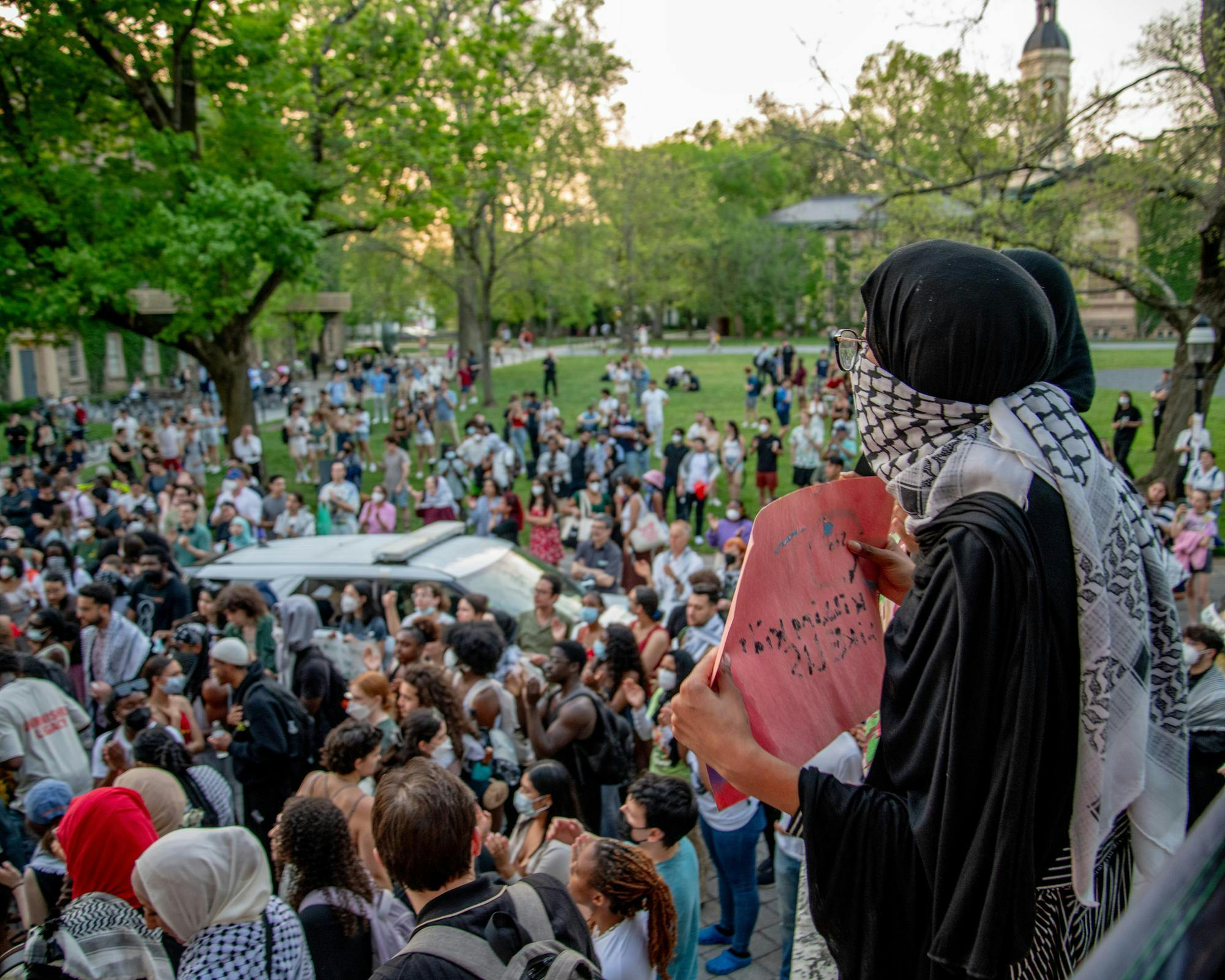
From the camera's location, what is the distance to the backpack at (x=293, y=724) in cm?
578

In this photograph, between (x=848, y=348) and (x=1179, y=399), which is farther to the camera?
(x=1179, y=399)

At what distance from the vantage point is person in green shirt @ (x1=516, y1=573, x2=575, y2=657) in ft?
27.5

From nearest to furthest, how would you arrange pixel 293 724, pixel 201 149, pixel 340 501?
pixel 293 724 → pixel 340 501 → pixel 201 149

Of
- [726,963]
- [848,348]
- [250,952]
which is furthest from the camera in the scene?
[726,963]

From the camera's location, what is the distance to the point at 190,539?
11.8 metres

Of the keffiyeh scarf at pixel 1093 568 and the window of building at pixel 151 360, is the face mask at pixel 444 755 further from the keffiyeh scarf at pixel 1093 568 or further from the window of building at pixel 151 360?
the window of building at pixel 151 360

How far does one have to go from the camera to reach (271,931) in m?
3.21

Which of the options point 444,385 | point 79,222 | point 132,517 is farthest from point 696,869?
point 444,385

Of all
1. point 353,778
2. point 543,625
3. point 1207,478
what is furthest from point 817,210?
point 353,778

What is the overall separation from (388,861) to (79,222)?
16401 mm

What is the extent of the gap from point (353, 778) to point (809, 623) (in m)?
3.71

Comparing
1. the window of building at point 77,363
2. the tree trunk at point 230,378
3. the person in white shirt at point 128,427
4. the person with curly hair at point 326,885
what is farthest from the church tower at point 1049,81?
the window of building at point 77,363

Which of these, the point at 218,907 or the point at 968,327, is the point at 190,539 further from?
the point at 968,327

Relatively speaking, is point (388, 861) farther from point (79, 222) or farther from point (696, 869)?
point (79, 222)
